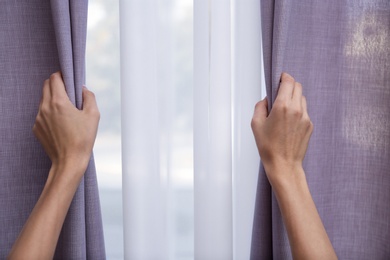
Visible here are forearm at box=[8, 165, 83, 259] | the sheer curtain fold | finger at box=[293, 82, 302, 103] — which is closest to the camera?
forearm at box=[8, 165, 83, 259]

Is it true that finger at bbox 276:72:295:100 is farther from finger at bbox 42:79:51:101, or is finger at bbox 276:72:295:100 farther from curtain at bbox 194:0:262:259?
finger at bbox 42:79:51:101

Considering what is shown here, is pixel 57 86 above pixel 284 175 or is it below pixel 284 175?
above

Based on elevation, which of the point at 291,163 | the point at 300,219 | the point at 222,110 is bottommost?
the point at 300,219

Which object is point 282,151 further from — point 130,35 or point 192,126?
point 130,35

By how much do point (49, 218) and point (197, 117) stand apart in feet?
1.31

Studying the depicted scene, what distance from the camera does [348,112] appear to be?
3.59 ft

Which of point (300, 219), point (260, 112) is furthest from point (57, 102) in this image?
point (300, 219)

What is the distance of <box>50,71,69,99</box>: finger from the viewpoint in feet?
3.11

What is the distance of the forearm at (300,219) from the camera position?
0.87m

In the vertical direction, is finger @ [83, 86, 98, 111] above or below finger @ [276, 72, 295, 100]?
below

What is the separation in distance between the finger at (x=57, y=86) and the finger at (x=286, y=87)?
45 cm

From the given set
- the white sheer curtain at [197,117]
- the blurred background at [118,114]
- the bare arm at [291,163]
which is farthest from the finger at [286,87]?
the blurred background at [118,114]

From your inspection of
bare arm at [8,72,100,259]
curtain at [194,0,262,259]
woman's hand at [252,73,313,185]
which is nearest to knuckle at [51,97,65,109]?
bare arm at [8,72,100,259]

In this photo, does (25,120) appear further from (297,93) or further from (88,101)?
(297,93)
